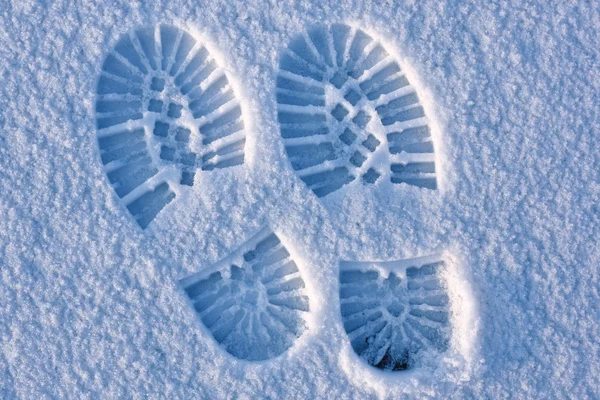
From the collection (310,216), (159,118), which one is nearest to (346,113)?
(310,216)

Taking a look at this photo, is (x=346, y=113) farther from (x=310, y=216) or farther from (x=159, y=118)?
(x=159, y=118)

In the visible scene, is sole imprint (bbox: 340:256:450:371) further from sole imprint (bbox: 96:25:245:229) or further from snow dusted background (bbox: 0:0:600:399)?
sole imprint (bbox: 96:25:245:229)

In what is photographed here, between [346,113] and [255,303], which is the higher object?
[346,113]

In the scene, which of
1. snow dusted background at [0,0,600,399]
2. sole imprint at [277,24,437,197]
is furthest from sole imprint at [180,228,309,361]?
sole imprint at [277,24,437,197]

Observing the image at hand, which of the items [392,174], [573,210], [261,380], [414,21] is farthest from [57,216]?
[573,210]

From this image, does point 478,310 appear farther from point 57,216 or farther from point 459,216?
point 57,216

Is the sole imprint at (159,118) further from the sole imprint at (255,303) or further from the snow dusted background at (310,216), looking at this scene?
the sole imprint at (255,303)

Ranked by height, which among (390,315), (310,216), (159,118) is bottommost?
(390,315)
